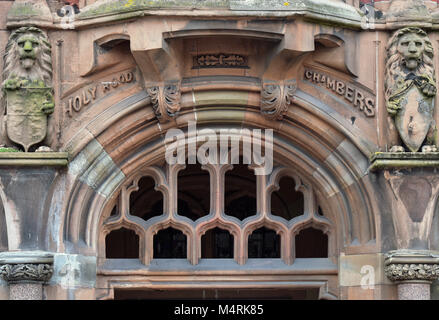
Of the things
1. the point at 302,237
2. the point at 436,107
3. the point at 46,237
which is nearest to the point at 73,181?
the point at 46,237

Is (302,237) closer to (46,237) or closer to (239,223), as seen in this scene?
(239,223)

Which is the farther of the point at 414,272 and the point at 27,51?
the point at 27,51

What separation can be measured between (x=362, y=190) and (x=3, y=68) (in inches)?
110

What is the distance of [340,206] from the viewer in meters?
9.69

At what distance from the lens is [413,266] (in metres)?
9.19

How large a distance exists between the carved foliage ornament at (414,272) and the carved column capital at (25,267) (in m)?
2.46

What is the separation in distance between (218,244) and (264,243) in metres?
0.58

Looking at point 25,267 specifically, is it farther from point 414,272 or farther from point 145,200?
point 145,200

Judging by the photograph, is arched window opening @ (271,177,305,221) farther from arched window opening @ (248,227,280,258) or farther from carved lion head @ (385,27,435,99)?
carved lion head @ (385,27,435,99)

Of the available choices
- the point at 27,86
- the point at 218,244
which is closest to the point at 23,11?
the point at 27,86

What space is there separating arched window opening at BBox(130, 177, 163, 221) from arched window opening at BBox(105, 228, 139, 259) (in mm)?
399

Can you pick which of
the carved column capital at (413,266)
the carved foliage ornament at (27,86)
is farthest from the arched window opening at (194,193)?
the carved column capital at (413,266)

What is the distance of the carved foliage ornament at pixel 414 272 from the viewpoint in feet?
30.1

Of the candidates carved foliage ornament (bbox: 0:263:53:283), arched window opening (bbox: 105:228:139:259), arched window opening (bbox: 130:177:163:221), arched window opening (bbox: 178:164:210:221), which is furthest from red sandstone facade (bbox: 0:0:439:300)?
arched window opening (bbox: 105:228:139:259)
